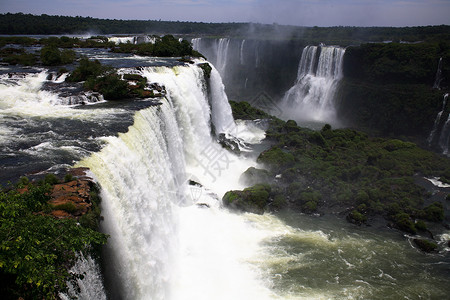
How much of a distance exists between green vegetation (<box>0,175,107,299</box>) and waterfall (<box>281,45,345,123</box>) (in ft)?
120

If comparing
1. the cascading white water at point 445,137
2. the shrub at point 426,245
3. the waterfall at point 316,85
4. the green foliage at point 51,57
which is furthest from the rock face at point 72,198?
the waterfall at point 316,85

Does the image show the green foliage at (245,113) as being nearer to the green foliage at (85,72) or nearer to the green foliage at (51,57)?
the green foliage at (85,72)

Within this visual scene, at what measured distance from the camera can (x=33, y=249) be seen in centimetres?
523

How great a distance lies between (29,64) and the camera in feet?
73.4

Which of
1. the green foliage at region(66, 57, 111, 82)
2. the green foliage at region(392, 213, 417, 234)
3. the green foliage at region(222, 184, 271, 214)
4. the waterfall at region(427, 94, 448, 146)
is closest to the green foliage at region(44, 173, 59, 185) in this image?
the green foliage at region(222, 184, 271, 214)

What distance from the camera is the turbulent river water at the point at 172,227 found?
10.4 m

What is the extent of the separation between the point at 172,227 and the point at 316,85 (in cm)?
3292

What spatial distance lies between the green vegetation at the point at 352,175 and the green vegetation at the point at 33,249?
41.4ft

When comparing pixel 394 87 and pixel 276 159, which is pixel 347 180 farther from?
pixel 394 87

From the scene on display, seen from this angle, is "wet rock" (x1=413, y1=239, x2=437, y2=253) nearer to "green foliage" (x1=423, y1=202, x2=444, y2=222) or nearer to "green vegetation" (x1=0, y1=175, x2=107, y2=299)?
"green foliage" (x1=423, y1=202, x2=444, y2=222)

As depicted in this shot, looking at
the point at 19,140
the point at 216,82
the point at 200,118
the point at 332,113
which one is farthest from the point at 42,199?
the point at 332,113

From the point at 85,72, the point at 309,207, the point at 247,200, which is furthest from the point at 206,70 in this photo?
the point at 309,207

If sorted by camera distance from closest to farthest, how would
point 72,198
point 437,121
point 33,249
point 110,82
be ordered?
point 33,249 < point 72,198 < point 110,82 < point 437,121

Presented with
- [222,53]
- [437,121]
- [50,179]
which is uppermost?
[222,53]
